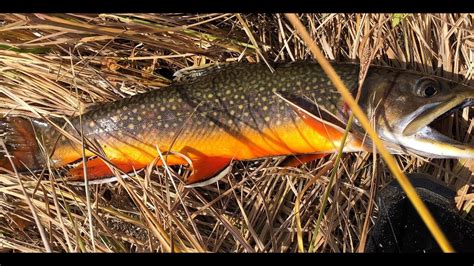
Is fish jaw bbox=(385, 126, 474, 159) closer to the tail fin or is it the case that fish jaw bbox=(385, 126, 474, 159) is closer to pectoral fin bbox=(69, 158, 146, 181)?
pectoral fin bbox=(69, 158, 146, 181)

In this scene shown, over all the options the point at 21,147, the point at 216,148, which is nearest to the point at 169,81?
the point at 216,148

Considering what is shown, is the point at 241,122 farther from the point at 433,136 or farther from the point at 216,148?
the point at 433,136

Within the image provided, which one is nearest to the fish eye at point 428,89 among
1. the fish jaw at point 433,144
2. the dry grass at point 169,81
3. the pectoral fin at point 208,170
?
the fish jaw at point 433,144

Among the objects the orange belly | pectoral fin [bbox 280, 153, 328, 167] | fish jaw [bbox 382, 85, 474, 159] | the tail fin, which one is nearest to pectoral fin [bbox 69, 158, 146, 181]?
the orange belly

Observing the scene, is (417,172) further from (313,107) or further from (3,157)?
(3,157)
